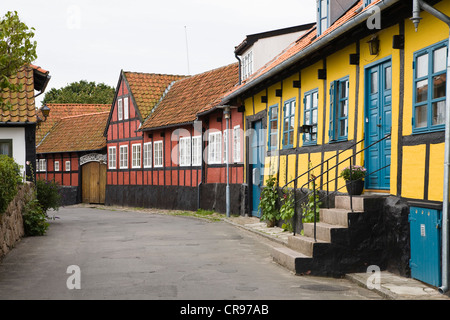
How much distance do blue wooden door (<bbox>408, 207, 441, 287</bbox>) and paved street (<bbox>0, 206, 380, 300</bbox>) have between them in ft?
2.48

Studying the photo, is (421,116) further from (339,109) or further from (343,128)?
(339,109)

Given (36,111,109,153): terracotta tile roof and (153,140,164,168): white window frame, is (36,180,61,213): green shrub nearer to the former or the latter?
(153,140,164,168): white window frame

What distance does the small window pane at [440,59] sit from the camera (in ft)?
25.8

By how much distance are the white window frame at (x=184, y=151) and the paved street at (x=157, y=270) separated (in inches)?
380

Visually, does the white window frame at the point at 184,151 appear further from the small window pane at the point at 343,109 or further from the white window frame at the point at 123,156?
the small window pane at the point at 343,109

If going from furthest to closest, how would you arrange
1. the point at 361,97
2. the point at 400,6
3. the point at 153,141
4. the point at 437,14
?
the point at 153,141, the point at 361,97, the point at 400,6, the point at 437,14

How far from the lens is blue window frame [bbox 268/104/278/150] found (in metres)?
16.2

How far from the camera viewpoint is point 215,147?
73.8ft

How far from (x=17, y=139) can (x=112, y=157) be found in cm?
1380

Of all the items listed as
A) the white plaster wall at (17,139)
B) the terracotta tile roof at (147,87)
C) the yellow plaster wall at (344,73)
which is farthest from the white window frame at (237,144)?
the terracotta tile roof at (147,87)

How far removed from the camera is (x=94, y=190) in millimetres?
34875

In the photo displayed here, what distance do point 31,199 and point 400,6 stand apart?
34.9ft

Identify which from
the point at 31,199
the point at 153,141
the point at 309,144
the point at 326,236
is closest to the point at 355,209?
the point at 326,236
